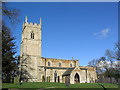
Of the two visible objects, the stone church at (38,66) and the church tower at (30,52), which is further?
the stone church at (38,66)

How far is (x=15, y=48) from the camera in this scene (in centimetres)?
2898

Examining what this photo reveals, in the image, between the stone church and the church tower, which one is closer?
the church tower

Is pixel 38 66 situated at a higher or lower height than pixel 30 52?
lower

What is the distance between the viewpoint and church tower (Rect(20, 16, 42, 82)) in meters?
36.9

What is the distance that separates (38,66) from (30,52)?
12.9 ft

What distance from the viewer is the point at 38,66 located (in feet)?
126

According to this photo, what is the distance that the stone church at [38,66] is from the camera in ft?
122

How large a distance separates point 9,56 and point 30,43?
45.8ft

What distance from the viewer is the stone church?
37188 mm

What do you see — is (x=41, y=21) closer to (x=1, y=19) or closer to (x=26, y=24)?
(x=26, y=24)

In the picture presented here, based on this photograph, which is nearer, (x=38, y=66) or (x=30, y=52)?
(x=38, y=66)

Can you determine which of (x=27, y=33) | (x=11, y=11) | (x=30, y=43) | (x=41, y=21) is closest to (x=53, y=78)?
(x=30, y=43)

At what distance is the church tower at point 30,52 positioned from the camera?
3694 cm

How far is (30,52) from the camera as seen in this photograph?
3900 cm
